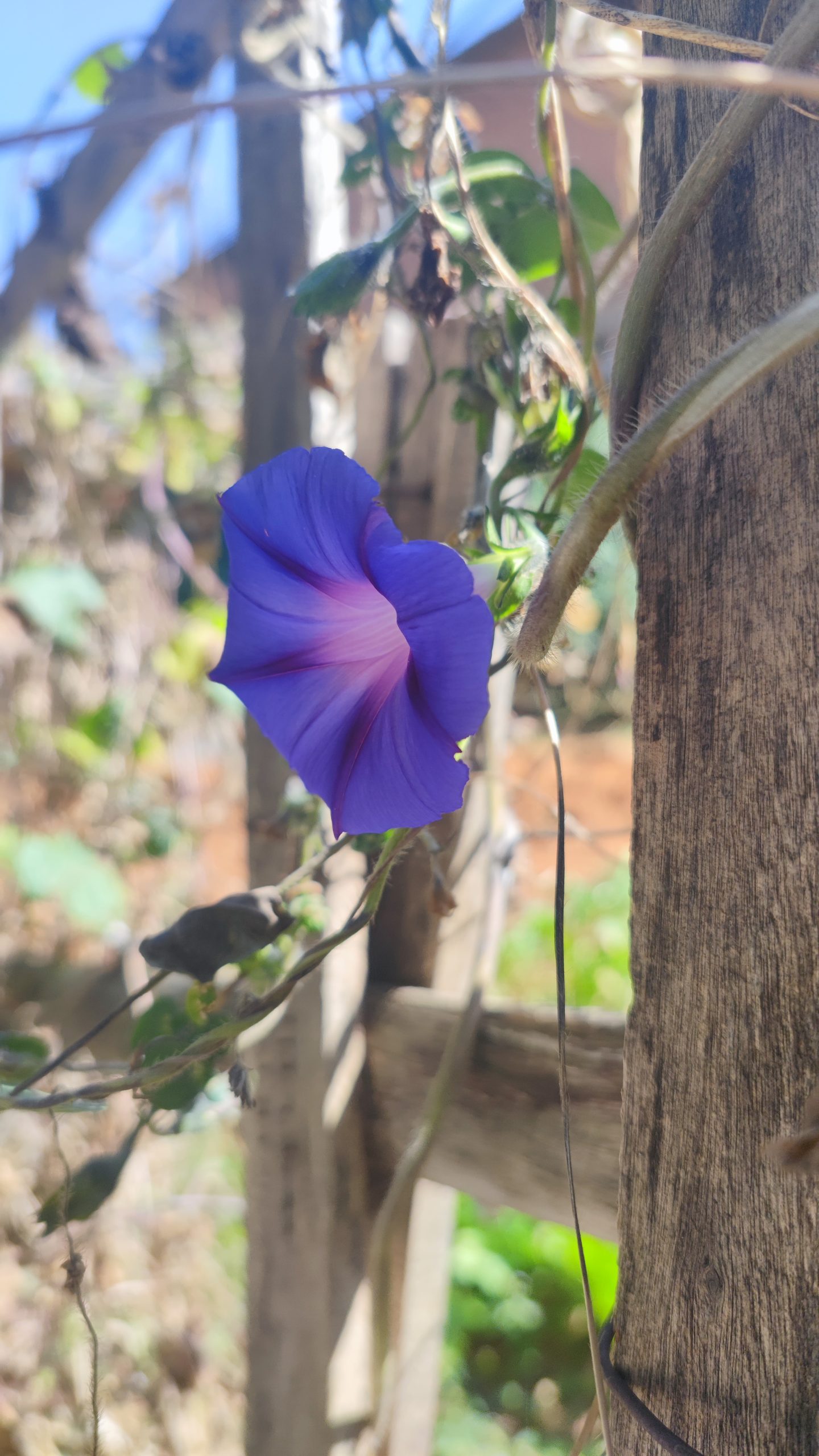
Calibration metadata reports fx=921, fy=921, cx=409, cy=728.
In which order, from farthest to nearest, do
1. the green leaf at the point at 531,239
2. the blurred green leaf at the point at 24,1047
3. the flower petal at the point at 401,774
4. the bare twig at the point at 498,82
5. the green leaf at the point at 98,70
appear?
1. the green leaf at the point at 98,70
2. the blurred green leaf at the point at 24,1047
3. the green leaf at the point at 531,239
4. the flower petal at the point at 401,774
5. the bare twig at the point at 498,82

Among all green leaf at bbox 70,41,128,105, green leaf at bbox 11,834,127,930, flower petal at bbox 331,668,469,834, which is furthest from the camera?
green leaf at bbox 11,834,127,930

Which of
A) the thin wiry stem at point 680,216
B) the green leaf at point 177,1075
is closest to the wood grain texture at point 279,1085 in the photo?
the green leaf at point 177,1075

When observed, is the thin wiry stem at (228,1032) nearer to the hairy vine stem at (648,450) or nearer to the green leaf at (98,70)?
the hairy vine stem at (648,450)

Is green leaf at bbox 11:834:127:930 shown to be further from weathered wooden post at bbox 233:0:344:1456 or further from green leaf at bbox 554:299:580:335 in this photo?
green leaf at bbox 554:299:580:335

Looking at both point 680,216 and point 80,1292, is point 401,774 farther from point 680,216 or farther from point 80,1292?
point 80,1292

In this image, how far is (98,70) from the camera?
1067mm

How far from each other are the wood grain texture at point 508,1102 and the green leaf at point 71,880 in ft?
3.63

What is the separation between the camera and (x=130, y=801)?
2123mm

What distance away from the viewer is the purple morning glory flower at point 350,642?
0.33m

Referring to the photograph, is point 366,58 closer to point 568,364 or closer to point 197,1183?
point 568,364

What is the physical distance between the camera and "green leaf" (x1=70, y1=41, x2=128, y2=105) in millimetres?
1046

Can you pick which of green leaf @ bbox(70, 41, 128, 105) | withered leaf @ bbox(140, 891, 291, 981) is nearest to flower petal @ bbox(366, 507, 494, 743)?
withered leaf @ bbox(140, 891, 291, 981)

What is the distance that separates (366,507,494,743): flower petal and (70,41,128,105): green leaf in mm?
1000

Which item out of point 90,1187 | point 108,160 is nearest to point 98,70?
point 108,160
